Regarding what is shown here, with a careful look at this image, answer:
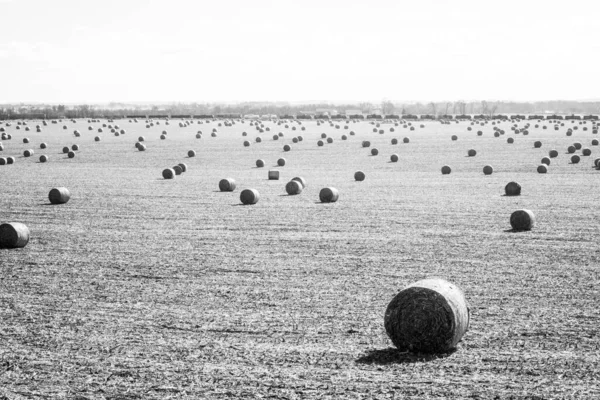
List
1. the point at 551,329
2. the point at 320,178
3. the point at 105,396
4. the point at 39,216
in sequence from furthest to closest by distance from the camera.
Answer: the point at 320,178, the point at 39,216, the point at 551,329, the point at 105,396

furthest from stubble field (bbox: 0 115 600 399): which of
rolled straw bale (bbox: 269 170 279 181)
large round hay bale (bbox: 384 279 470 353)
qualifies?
rolled straw bale (bbox: 269 170 279 181)

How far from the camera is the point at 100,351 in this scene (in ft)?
37.4

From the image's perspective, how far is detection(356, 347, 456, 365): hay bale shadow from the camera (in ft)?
35.9

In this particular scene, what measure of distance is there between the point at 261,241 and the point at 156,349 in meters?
9.02

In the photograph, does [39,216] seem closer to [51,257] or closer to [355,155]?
[51,257]

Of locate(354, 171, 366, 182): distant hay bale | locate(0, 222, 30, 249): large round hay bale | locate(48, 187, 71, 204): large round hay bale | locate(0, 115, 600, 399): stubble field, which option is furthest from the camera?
locate(354, 171, 366, 182): distant hay bale

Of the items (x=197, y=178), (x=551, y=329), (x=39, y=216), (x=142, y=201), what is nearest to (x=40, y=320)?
(x=551, y=329)

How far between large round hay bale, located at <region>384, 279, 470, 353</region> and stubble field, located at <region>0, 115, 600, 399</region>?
0.81ft

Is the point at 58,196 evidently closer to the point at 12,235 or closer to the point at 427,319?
the point at 12,235

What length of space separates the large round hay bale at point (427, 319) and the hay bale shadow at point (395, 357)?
0.08m

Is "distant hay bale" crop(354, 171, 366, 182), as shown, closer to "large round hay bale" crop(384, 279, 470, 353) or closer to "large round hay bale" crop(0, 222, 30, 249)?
"large round hay bale" crop(0, 222, 30, 249)

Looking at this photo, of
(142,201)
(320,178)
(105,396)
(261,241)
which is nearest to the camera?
(105,396)

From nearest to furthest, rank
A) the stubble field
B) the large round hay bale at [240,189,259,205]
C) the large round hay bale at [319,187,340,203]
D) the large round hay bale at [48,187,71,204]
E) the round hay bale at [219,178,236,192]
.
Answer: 1. the stubble field
2. the large round hay bale at [240,189,259,205]
3. the large round hay bale at [319,187,340,203]
4. the large round hay bale at [48,187,71,204]
5. the round hay bale at [219,178,236,192]

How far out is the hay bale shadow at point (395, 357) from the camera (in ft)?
35.9
